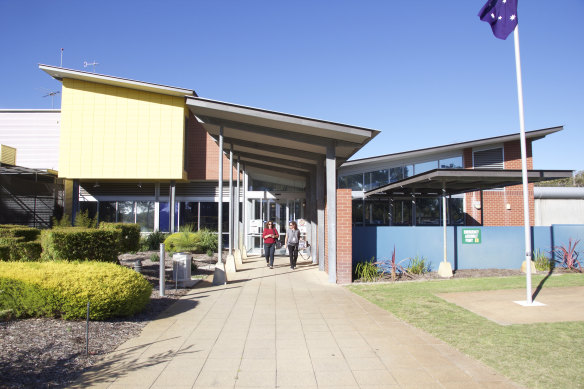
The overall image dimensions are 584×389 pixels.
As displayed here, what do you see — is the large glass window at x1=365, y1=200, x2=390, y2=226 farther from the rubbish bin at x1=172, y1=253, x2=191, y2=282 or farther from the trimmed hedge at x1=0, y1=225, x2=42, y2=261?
the trimmed hedge at x1=0, y1=225, x2=42, y2=261

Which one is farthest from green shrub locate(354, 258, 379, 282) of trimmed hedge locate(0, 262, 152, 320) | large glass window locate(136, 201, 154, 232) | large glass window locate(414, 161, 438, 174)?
large glass window locate(136, 201, 154, 232)

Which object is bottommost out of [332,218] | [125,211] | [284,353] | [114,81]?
[284,353]

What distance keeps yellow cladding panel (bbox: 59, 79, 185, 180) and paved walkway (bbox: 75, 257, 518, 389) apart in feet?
46.8

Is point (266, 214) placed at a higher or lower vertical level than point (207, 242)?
higher

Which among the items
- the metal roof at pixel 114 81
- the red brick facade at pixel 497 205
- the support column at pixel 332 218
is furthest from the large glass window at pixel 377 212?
the metal roof at pixel 114 81

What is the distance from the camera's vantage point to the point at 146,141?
21.1 m

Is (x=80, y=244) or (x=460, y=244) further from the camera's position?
(x=460, y=244)

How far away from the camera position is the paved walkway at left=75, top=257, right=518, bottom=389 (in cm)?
439

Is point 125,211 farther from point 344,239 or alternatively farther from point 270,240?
point 344,239

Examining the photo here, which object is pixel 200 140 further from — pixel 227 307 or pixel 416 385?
pixel 416 385

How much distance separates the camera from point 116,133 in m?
21.1

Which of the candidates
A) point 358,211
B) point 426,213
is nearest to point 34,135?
point 358,211

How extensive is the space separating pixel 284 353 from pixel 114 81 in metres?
18.9

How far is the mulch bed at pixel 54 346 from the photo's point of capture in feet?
14.2
